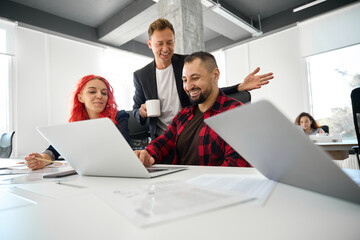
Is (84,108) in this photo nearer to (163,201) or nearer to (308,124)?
(163,201)

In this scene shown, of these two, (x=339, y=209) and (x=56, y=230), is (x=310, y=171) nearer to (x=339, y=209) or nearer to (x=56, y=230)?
(x=339, y=209)

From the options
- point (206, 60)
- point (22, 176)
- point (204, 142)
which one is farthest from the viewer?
point (206, 60)

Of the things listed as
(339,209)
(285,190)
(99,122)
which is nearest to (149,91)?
(99,122)

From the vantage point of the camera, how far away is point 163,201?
16.2 inches

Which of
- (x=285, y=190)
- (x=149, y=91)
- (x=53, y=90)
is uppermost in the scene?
(x=53, y=90)

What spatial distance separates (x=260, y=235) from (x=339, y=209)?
0.16 metres

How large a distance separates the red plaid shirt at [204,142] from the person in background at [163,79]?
451mm

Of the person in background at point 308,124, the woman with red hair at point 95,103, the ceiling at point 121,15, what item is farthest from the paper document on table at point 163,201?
the person in background at point 308,124

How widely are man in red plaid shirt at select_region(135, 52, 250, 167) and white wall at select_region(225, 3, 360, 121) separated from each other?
4170mm

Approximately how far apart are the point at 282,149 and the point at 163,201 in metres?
0.23

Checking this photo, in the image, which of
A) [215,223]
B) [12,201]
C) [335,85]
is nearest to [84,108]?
[12,201]

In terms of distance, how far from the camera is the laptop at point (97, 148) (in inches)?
24.9

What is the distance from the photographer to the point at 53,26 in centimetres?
480

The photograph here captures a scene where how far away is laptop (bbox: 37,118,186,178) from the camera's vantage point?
633 mm
